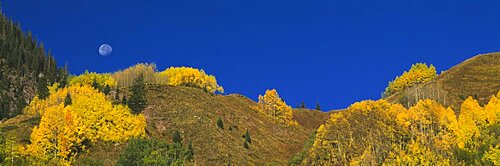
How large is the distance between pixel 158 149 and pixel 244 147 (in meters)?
52.9

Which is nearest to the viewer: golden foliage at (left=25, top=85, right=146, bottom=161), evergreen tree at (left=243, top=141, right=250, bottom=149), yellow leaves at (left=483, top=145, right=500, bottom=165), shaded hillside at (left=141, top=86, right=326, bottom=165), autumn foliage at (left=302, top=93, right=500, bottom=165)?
yellow leaves at (left=483, top=145, right=500, bottom=165)

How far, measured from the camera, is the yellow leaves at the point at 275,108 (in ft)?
527

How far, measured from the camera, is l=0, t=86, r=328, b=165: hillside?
10594 cm

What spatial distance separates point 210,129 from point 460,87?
92.7 meters

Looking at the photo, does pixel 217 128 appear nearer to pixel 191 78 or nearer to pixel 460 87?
pixel 191 78

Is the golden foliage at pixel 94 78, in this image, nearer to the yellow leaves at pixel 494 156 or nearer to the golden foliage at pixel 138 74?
the golden foliage at pixel 138 74

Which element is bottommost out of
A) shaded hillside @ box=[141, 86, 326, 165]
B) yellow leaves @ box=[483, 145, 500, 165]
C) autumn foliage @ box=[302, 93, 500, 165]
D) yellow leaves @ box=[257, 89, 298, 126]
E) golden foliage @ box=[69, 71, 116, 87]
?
yellow leaves @ box=[483, 145, 500, 165]

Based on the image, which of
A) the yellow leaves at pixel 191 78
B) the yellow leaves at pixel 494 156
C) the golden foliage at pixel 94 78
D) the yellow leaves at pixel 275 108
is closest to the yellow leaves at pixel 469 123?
the yellow leaves at pixel 494 156

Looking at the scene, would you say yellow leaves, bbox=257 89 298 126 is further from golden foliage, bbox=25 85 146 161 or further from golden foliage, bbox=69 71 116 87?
golden foliage, bbox=25 85 146 161

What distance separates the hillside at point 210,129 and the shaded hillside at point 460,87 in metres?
33.7

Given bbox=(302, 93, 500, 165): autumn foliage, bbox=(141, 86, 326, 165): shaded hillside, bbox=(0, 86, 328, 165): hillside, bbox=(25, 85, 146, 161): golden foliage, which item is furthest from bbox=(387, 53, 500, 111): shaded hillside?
bbox=(25, 85, 146, 161): golden foliage

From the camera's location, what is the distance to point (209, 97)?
15812 cm

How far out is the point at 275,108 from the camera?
165m

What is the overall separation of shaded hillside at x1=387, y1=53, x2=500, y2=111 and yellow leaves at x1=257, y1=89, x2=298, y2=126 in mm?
34565
